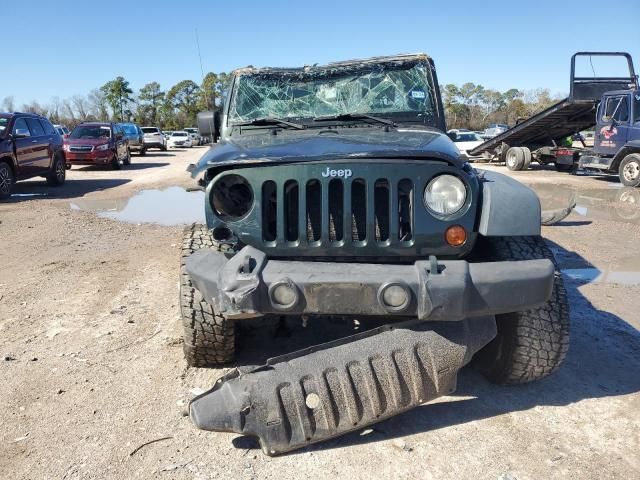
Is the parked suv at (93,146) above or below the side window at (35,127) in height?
below

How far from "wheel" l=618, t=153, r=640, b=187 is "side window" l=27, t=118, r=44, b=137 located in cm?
1416

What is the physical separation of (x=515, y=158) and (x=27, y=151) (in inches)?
568

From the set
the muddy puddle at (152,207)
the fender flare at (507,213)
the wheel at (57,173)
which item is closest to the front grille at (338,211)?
the fender flare at (507,213)

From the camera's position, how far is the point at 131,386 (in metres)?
3.30

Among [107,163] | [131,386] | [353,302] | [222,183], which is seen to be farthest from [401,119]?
[107,163]

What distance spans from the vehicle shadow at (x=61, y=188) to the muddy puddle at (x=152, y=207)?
116cm

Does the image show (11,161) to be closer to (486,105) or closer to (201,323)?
(201,323)

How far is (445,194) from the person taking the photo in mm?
2785

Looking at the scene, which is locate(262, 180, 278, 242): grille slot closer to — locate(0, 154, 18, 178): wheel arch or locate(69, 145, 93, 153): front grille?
locate(0, 154, 18, 178): wheel arch

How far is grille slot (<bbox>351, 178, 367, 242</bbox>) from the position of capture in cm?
282

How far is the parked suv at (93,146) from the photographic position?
1759cm

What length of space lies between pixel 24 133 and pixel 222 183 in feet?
36.4

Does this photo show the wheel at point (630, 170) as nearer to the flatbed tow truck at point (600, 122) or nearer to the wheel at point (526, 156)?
the flatbed tow truck at point (600, 122)

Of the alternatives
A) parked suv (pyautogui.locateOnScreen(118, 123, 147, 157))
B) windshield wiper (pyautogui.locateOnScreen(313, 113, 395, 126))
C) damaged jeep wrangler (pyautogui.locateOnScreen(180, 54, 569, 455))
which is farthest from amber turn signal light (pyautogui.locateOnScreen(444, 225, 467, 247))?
parked suv (pyautogui.locateOnScreen(118, 123, 147, 157))
